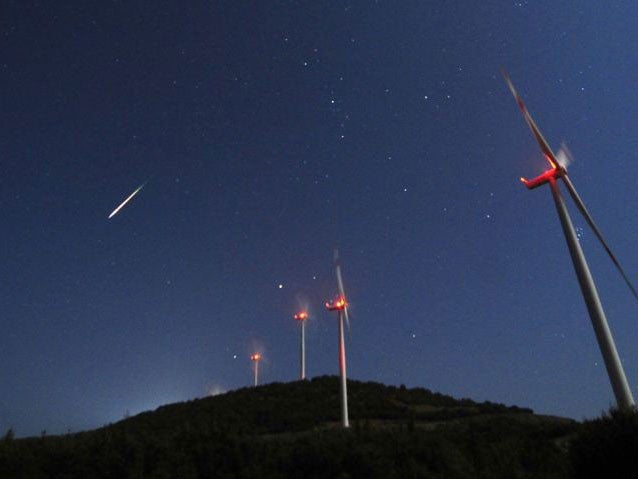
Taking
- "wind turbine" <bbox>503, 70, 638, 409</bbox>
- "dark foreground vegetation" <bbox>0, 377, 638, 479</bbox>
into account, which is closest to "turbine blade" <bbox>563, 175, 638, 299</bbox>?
"wind turbine" <bbox>503, 70, 638, 409</bbox>

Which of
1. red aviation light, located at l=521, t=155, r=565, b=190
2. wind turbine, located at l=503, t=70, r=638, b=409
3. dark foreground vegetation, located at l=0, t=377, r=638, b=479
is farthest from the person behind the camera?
red aviation light, located at l=521, t=155, r=565, b=190

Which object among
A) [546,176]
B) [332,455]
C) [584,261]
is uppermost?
[546,176]

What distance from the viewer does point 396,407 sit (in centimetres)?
4434

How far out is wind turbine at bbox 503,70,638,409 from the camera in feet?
62.2

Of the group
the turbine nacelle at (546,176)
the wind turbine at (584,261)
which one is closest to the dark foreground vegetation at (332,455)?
the wind turbine at (584,261)

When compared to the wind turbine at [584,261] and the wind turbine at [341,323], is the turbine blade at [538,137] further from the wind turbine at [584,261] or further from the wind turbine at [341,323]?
the wind turbine at [341,323]

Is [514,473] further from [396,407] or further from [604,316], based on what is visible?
[396,407]

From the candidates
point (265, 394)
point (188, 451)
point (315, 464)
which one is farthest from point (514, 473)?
point (265, 394)

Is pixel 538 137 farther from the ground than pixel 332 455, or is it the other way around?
pixel 538 137

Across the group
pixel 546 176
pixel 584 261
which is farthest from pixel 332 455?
pixel 546 176

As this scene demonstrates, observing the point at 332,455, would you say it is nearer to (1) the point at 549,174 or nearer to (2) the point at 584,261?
(2) the point at 584,261

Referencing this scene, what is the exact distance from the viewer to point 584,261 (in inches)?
891

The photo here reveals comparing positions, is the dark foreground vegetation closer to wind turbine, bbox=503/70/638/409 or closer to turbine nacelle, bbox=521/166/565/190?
wind turbine, bbox=503/70/638/409

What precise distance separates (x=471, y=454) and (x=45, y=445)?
11999mm
